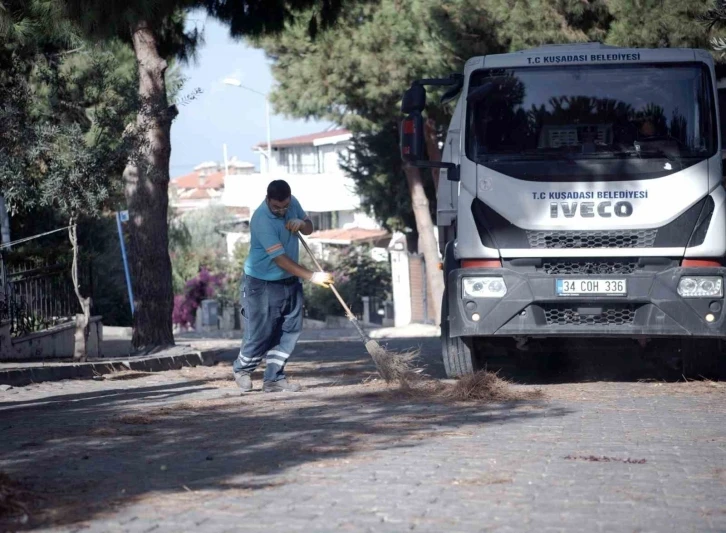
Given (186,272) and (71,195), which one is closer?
(71,195)

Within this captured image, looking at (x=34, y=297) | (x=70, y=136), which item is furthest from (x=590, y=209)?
(x=34, y=297)

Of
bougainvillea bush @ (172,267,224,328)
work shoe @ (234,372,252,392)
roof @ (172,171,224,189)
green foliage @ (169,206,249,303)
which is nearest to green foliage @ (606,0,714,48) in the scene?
work shoe @ (234,372,252,392)

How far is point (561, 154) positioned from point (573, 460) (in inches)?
155

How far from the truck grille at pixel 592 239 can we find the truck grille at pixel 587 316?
1.64ft

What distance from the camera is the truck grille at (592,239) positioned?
30.8 ft

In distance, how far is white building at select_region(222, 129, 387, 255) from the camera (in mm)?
53500

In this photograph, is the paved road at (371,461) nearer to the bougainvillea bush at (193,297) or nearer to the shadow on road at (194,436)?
the shadow on road at (194,436)

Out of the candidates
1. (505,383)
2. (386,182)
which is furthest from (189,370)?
(386,182)

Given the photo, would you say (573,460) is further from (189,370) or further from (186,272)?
(186,272)

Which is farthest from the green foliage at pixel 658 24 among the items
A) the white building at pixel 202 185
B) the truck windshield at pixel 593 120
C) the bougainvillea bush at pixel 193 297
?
the white building at pixel 202 185

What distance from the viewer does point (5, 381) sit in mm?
11289

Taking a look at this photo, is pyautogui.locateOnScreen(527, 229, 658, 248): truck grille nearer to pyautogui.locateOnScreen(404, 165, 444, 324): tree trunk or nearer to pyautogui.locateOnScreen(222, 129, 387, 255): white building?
pyautogui.locateOnScreen(404, 165, 444, 324): tree trunk

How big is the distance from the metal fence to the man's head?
5.59m

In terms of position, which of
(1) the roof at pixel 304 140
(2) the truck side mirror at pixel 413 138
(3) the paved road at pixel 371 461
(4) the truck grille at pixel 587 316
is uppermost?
A: (1) the roof at pixel 304 140
